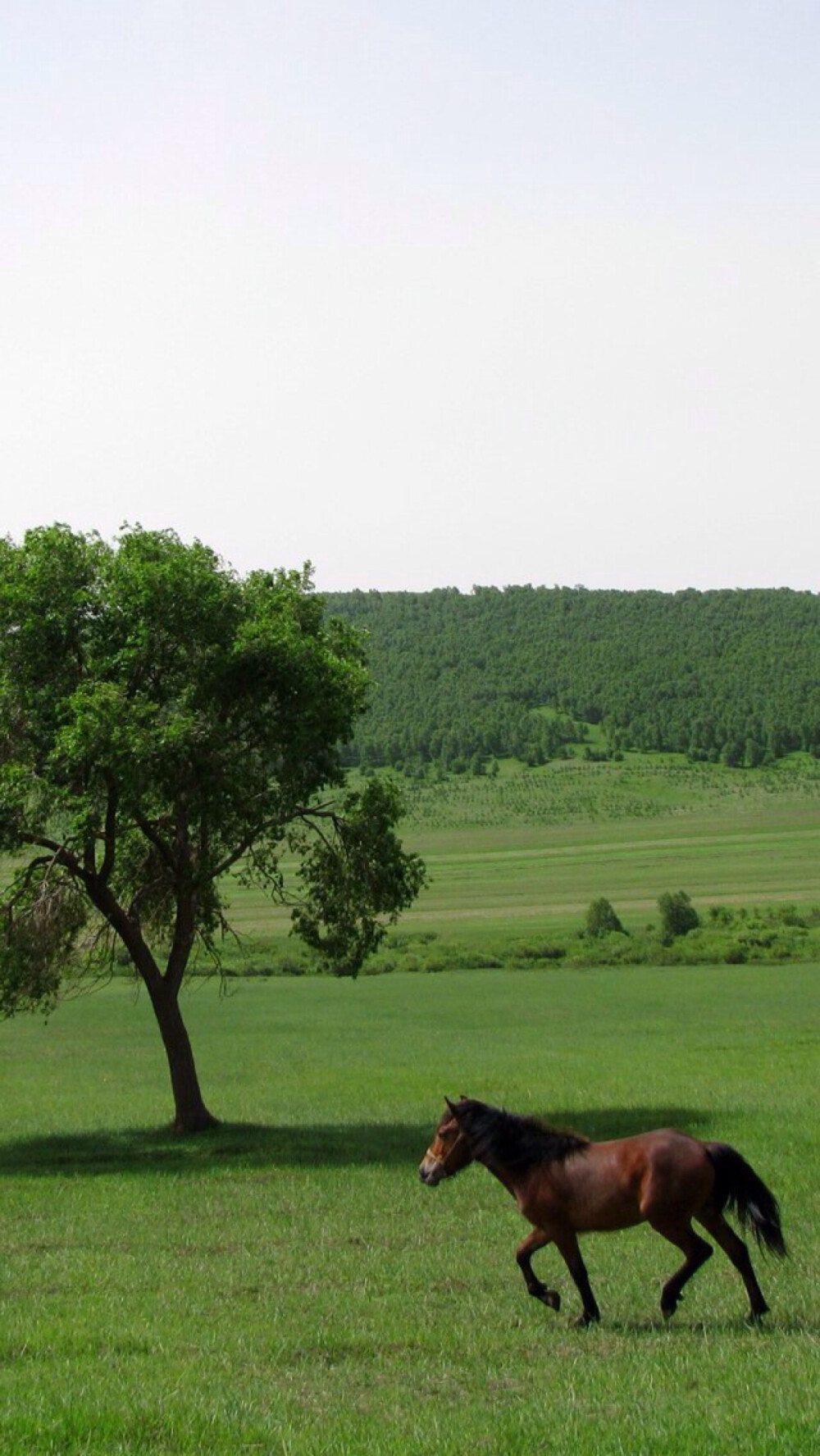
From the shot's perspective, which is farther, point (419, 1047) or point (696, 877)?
point (696, 877)

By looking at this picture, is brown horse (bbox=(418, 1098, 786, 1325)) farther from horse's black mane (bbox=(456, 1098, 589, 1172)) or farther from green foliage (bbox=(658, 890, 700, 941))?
green foliage (bbox=(658, 890, 700, 941))

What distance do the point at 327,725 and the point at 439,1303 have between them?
16607 mm

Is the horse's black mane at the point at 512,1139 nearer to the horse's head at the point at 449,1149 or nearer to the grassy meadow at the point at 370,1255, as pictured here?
the horse's head at the point at 449,1149

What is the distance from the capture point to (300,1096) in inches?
1431

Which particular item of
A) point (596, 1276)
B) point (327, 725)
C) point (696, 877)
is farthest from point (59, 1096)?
point (696, 877)

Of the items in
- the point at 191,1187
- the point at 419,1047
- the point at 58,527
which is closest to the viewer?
the point at 191,1187

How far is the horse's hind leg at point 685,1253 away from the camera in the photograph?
11.3 m

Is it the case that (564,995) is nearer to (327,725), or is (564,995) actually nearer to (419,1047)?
(419,1047)

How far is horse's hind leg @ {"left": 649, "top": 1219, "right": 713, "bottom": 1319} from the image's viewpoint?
1131 centimetres

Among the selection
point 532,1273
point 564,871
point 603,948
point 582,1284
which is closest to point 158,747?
point 532,1273

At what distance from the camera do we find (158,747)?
1003 inches

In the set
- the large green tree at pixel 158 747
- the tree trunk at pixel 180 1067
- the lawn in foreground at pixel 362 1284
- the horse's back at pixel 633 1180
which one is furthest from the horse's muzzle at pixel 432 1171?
the tree trunk at pixel 180 1067

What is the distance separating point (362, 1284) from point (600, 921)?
77.2 meters

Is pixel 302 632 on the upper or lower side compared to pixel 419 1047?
upper
